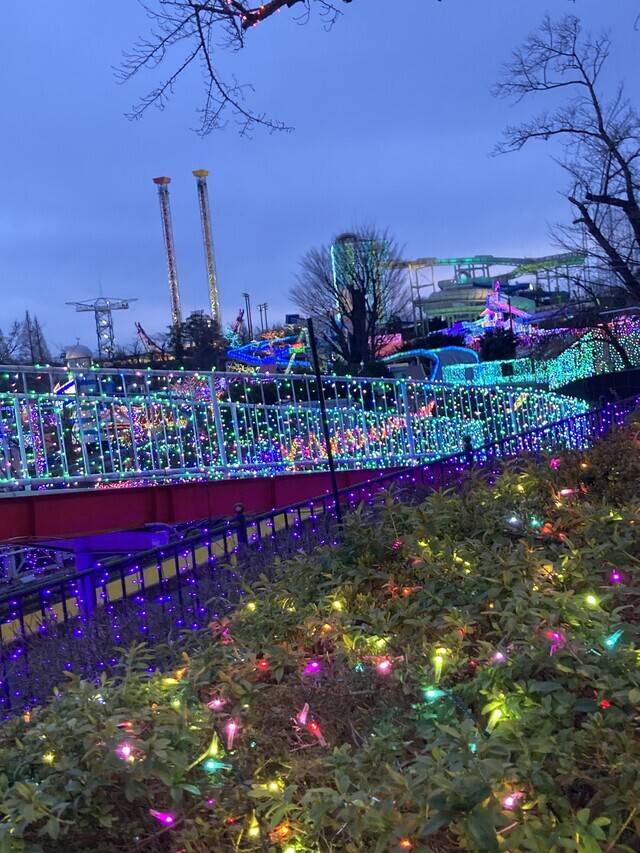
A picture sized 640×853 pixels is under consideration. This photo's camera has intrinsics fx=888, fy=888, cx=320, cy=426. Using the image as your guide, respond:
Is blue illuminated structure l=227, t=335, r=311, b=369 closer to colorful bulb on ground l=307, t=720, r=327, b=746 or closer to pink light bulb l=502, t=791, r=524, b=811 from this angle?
colorful bulb on ground l=307, t=720, r=327, b=746

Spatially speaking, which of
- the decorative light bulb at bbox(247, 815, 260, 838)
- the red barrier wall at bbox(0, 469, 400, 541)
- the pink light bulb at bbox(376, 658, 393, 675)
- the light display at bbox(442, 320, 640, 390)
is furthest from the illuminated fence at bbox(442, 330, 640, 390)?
the decorative light bulb at bbox(247, 815, 260, 838)

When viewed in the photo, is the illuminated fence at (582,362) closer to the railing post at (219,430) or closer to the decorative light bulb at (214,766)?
the railing post at (219,430)

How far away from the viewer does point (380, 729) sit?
10.2 feet

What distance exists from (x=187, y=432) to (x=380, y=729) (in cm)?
914

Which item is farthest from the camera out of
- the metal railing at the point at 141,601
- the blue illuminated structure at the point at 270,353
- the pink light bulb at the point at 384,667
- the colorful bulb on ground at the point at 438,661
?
the blue illuminated structure at the point at 270,353

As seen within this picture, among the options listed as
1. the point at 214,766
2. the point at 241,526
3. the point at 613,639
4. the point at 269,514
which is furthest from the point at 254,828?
the point at 241,526

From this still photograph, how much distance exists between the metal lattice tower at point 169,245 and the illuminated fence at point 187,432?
57.9m

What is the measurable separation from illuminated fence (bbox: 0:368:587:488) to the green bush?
589cm

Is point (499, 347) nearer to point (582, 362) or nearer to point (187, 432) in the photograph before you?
point (582, 362)

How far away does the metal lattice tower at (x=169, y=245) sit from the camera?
7325 cm

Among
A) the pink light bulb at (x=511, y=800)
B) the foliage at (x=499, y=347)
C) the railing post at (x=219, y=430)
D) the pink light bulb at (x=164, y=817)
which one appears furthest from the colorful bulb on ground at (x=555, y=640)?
the foliage at (x=499, y=347)

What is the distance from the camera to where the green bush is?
241 centimetres

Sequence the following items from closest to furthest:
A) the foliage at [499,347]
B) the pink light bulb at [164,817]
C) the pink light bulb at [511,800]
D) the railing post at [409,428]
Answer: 1. the pink light bulb at [511,800]
2. the pink light bulb at [164,817]
3. the railing post at [409,428]
4. the foliage at [499,347]

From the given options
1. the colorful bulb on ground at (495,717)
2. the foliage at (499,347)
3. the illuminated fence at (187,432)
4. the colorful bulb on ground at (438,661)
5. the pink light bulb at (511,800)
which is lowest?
the pink light bulb at (511,800)
